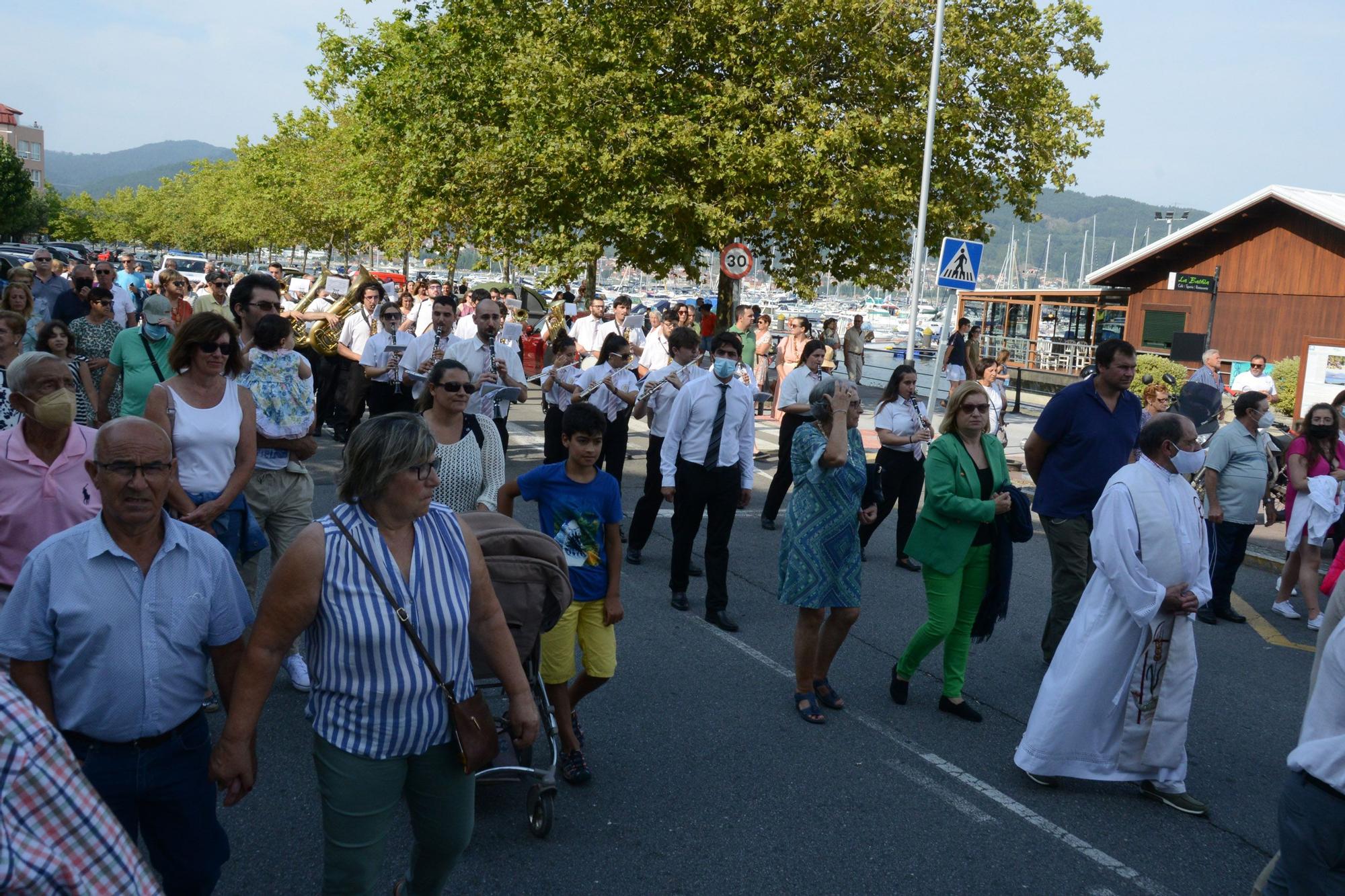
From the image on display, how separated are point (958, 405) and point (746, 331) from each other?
11.7 metres

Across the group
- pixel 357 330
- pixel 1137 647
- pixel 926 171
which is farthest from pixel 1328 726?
pixel 926 171

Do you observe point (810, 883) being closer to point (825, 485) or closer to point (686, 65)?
point (825, 485)

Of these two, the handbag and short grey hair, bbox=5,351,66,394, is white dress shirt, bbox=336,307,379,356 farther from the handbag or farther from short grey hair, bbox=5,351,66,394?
the handbag

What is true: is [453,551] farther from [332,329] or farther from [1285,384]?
[1285,384]

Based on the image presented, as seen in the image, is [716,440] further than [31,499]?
Yes

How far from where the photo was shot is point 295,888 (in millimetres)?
3850

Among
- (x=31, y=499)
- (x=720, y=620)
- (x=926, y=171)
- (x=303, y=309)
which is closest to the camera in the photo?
(x=31, y=499)

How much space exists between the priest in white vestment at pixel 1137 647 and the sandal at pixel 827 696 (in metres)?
1.06

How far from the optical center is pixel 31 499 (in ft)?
12.7

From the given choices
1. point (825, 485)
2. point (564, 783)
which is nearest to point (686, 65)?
point (825, 485)

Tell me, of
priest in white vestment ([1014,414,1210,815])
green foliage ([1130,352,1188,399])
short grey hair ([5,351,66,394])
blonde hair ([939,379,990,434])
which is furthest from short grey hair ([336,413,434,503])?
green foliage ([1130,352,1188,399])

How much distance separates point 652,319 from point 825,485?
43.1 feet

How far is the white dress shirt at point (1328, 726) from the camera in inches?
116

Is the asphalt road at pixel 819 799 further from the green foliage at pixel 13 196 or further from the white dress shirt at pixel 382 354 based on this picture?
the green foliage at pixel 13 196
